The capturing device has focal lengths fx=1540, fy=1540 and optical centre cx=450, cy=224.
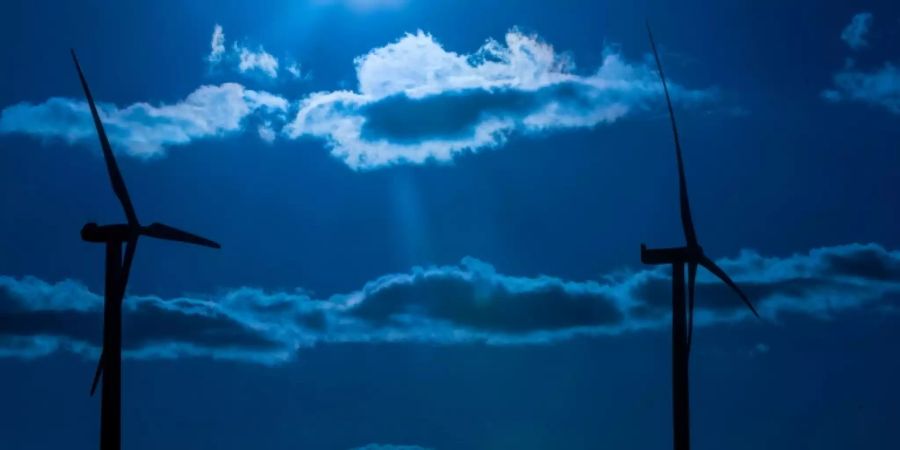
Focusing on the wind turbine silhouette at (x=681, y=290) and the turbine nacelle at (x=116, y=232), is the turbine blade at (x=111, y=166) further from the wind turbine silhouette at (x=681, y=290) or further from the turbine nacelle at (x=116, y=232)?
the wind turbine silhouette at (x=681, y=290)

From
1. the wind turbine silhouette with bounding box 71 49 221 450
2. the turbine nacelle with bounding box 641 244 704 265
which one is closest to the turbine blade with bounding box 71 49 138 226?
the wind turbine silhouette with bounding box 71 49 221 450

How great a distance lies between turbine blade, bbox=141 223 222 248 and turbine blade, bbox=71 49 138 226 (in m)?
1.66

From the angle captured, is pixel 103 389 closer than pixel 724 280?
Yes

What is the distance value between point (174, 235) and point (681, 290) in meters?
31.9

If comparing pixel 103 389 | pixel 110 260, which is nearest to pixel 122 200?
pixel 110 260

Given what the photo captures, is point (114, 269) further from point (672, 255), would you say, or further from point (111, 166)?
point (672, 255)

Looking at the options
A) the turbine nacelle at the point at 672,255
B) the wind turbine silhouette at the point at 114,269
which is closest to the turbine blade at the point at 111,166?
the wind turbine silhouette at the point at 114,269

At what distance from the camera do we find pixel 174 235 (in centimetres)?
9756

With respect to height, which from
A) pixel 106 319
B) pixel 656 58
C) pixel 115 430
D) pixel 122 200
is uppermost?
pixel 656 58

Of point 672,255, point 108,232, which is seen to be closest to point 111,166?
point 108,232

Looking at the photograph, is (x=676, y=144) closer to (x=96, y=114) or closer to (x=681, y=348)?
(x=681, y=348)

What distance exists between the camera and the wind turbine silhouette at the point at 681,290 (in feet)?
299

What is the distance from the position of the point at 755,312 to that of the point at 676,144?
472 inches

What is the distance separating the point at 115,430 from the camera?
293 ft
